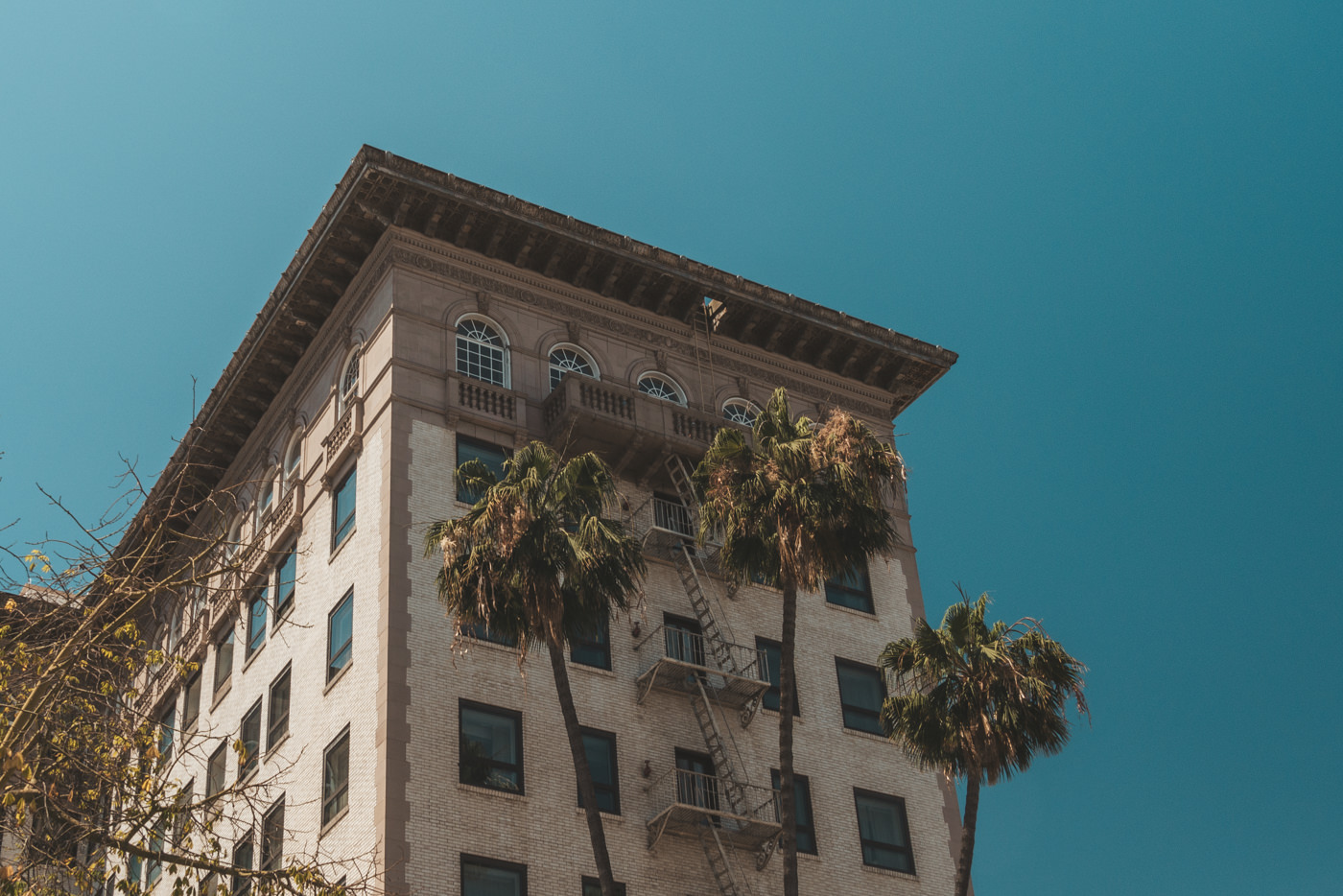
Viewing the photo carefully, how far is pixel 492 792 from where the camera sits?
32562mm

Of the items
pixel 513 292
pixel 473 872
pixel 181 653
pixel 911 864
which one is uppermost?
pixel 513 292

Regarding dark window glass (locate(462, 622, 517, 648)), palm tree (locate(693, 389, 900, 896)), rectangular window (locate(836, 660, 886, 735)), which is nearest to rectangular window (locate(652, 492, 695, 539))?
rectangular window (locate(836, 660, 886, 735))

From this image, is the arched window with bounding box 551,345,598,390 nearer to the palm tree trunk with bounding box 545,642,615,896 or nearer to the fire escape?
the fire escape

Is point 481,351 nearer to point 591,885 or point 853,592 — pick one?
point 853,592

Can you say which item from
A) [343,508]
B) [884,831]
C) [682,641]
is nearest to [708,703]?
[682,641]

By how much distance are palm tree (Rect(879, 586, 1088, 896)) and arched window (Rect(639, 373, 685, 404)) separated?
13241 mm

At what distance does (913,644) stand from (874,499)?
323 centimetres

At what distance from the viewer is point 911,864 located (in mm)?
37688

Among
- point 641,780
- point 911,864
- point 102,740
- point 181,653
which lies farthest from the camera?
point 181,653

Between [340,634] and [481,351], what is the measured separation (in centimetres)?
880

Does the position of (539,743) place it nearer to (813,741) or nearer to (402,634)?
(402,634)

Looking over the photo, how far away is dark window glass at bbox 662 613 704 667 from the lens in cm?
3794

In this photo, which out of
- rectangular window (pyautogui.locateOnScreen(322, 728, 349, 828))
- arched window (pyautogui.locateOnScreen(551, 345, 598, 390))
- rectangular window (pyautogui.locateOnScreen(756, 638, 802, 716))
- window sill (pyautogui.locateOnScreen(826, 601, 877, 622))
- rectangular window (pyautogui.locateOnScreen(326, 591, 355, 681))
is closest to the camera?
rectangular window (pyautogui.locateOnScreen(322, 728, 349, 828))

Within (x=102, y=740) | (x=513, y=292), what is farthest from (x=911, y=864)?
(x=102, y=740)
